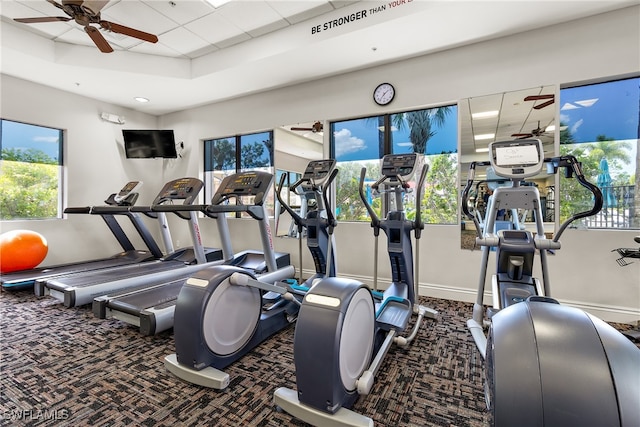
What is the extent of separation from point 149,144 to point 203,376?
5.32m

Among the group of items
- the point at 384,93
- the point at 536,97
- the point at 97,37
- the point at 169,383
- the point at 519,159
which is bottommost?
the point at 169,383

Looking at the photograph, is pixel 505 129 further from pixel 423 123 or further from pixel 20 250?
pixel 20 250

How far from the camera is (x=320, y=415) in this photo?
1.46 metres

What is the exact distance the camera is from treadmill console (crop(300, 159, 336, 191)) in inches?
123

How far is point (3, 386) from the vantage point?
1.86 metres

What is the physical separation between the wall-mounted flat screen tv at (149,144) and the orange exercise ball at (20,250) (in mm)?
2327

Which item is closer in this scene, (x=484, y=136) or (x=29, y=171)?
(x=484, y=136)

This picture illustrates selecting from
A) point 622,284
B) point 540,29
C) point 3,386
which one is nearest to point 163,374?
point 3,386

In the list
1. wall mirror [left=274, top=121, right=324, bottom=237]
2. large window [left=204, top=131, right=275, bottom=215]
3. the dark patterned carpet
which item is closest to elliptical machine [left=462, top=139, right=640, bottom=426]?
the dark patterned carpet

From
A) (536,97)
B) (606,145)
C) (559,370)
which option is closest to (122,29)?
(559,370)

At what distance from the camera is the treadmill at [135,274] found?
3.10 metres

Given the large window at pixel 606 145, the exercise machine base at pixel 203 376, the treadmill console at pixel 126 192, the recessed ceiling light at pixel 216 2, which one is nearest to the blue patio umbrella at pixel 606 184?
the large window at pixel 606 145

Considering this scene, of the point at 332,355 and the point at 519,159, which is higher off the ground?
the point at 519,159

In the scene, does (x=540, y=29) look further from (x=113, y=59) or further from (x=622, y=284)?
(x=113, y=59)
